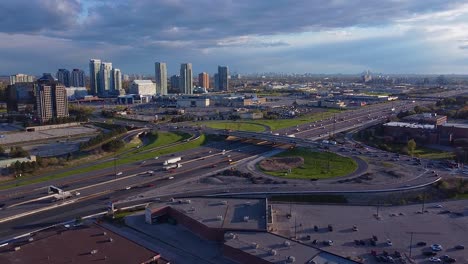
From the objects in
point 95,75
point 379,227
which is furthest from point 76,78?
point 379,227

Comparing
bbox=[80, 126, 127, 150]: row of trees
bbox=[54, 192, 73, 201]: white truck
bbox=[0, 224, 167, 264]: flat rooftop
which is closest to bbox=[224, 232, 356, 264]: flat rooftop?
bbox=[0, 224, 167, 264]: flat rooftop

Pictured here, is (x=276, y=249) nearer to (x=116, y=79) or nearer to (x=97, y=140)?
(x=97, y=140)

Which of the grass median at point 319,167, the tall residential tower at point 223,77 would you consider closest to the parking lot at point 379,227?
the grass median at point 319,167

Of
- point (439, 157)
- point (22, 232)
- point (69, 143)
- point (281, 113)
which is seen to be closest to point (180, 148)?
point (69, 143)

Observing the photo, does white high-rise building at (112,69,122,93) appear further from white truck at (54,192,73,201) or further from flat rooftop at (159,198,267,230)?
flat rooftop at (159,198,267,230)

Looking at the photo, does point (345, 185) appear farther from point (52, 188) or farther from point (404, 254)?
point (52, 188)

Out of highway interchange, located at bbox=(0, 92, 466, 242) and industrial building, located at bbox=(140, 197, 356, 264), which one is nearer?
industrial building, located at bbox=(140, 197, 356, 264)
